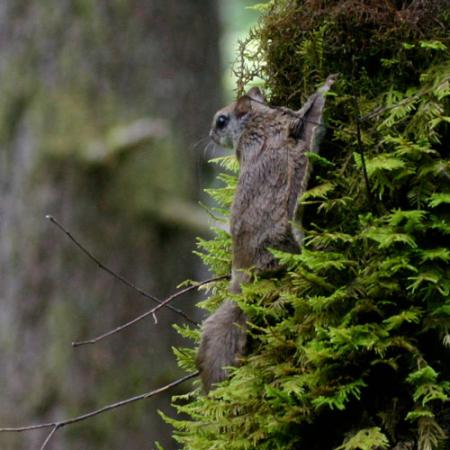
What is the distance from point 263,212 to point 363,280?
307mm

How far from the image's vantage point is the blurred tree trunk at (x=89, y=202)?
150 inches

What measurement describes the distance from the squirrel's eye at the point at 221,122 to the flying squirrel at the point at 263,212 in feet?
0.54

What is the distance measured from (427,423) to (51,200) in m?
2.85

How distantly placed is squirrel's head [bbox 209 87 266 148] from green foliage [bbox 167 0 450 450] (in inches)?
6.5

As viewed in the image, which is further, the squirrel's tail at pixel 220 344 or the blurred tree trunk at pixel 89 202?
the blurred tree trunk at pixel 89 202

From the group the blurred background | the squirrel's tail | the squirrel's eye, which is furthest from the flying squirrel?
the blurred background

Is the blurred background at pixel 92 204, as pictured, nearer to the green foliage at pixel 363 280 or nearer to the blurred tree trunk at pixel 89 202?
the blurred tree trunk at pixel 89 202

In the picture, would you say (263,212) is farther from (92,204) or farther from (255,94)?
(92,204)

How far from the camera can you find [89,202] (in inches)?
154

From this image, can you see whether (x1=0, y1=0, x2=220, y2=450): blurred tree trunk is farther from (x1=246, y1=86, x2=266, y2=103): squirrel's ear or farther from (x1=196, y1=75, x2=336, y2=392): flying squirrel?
(x1=196, y1=75, x2=336, y2=392): flying squirrel

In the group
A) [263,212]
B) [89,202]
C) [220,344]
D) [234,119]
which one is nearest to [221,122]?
[234,119]

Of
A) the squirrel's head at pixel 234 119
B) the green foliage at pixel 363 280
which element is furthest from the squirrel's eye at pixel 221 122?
the green foliage at pixel 363 280

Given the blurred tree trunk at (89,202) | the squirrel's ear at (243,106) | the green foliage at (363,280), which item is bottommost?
the green foliage at (363,280)

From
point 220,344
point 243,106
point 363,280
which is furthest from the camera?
point 243,106
